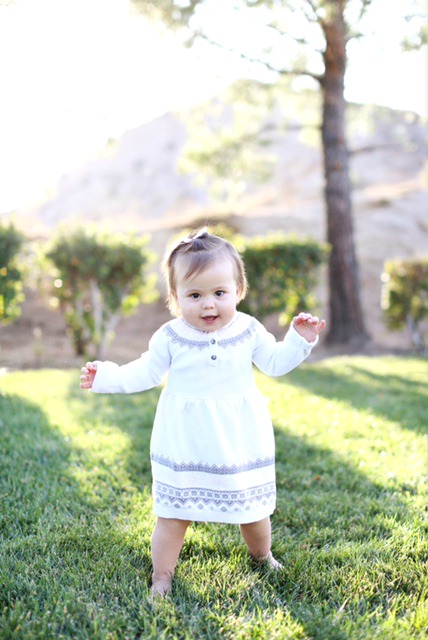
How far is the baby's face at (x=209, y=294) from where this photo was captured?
2404 millimetres

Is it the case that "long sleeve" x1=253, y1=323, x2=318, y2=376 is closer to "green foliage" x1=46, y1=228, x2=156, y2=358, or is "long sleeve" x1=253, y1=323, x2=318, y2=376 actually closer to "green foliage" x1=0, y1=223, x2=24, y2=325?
"green foliage" x1=0, y1=223, x2=24, y2=325

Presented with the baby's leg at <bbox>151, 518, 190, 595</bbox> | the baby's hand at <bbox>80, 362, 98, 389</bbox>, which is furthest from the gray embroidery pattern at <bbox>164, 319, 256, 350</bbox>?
the baby's leg at <bbox>151, 518, 190, 595</bbox>

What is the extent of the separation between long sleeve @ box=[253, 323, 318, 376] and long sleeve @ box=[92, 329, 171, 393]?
401 millimetres

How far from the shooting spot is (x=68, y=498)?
3119 mm

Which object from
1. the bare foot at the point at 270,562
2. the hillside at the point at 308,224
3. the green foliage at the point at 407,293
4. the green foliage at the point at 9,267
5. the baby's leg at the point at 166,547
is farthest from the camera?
the hillside at the point at 308,224

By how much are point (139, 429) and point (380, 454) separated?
1.79 m

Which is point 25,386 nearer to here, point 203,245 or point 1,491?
point 1,491

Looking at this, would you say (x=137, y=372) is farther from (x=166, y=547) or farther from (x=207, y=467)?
(x=166, y=547)

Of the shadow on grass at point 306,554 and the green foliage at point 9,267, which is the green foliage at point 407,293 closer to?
the green foliage at point 9,267

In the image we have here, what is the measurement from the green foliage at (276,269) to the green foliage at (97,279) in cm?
159

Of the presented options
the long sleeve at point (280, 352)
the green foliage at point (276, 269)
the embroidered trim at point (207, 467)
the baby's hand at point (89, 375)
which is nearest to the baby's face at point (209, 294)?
the long sleeve at point (280, 352)

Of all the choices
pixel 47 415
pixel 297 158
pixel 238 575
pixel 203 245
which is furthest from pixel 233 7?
pixel 297 158

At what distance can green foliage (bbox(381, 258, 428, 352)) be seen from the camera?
10.1 m

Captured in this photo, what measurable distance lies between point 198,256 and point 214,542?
1.27 m
